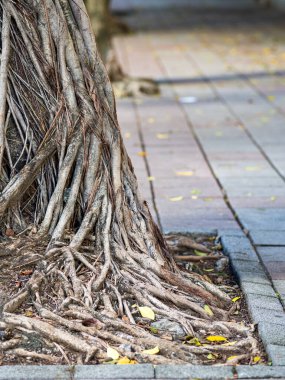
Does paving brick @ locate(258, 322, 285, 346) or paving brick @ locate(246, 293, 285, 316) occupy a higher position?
paving brick @ locate(258, 322, 285, 346)

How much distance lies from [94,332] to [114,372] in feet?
1.21

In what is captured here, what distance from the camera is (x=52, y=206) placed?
4.58 meters

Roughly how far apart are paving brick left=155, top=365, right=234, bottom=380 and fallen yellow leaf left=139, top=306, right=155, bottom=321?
1.66 feet

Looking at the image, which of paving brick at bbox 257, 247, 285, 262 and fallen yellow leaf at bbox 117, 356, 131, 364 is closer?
fallen yellow leaf at bbox 117, 356, 131, 364

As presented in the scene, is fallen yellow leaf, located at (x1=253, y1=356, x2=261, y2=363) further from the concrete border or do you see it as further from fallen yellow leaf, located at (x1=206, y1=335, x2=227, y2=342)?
fallen yellow leaf, located at (x1=206, y1=335, x2=227, y2=342)

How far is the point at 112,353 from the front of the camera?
3.91m

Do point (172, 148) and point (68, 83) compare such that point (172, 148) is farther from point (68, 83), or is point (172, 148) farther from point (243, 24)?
point (243, 24)

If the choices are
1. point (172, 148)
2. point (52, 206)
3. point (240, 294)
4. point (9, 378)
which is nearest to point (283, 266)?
point (240, 294)

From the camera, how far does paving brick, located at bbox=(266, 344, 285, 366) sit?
151 inches

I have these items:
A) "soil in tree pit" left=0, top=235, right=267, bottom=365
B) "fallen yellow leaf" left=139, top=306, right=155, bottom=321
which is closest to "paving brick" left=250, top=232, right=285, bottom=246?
"soil in tree pit" left=0, top=235, right=267, bottom=365

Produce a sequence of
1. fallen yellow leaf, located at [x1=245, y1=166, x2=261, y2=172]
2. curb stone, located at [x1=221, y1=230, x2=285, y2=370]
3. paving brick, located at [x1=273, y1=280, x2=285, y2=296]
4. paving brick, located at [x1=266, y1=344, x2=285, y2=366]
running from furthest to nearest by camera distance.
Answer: fallen yellow leaf, located at [x1=245, y1=166, x2=261, y2=172] < paving brick, located at [x1=273, y1=280, x2=285, y2=296] < curb stone, located at [x1=221, y1=230, x2=285, y2=370] < paving brick, located at [x1=266, y1=344, x2=285, y2=366]

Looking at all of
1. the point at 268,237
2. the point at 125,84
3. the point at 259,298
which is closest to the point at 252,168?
the point at 268,237

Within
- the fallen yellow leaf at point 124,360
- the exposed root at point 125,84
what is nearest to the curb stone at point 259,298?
the fallen yellow leaf at point 124,360

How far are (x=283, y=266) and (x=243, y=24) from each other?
51.8 ft
